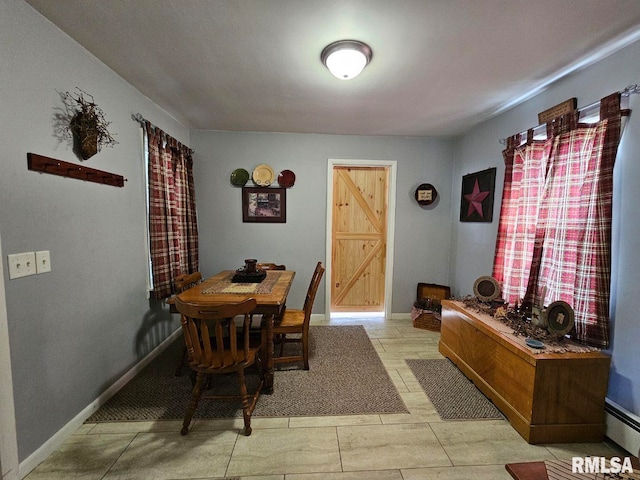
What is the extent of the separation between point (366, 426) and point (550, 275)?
1735 millimetres

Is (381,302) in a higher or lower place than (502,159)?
lower

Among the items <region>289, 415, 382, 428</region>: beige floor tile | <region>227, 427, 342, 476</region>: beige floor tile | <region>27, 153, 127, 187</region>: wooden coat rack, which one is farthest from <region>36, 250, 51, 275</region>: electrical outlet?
<region>289, 415, 382, 428</region>: beige floor tile

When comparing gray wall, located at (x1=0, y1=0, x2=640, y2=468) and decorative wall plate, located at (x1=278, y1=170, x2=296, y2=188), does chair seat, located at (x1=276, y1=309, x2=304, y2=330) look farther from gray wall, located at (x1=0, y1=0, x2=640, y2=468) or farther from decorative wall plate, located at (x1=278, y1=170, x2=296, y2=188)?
decorative wall plate, located at (x1=278, y1=170, x2=296, y2=188)

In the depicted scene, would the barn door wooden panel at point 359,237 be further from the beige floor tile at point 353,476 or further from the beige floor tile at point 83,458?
the beige floor tile at point 83,458

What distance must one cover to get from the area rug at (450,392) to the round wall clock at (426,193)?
6.45 feet

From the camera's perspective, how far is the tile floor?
146cm

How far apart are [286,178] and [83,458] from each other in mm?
2953

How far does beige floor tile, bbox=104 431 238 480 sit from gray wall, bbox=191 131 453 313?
6.75 ft

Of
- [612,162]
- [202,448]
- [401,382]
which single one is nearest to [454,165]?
[612,162]

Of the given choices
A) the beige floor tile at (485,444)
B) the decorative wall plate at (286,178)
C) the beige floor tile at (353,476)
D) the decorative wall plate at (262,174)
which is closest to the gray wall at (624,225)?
the beige floor tile at (485,444)

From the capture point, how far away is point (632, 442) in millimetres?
1534

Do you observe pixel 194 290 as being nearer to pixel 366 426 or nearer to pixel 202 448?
pixel 202 448

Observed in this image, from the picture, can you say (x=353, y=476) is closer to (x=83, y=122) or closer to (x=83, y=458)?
(x=83, y=458)

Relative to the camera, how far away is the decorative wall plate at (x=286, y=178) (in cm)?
347
